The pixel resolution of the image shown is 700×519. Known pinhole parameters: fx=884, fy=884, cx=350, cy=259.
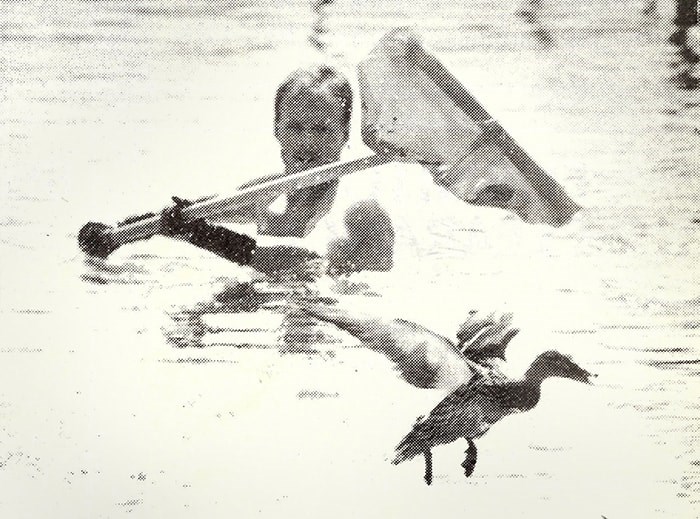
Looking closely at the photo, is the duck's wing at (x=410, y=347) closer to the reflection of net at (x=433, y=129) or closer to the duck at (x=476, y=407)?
the duck at (x=476, y=407)

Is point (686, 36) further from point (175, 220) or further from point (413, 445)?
point (175, 220)

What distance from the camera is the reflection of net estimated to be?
177 centimetres

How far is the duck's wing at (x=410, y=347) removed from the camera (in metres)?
1.78

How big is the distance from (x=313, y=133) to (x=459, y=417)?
645 mm

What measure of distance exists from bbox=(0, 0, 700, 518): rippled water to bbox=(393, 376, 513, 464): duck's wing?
3cm

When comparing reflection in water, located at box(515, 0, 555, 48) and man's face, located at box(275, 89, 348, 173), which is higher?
reflection in water, located at box(515, 0, 555, 48)

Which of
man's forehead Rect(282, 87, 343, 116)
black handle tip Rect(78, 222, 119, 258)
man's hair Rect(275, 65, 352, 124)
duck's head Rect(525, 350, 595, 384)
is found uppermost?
man's hair Rect(275, 65, 352, 124)

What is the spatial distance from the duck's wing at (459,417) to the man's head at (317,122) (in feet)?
1.77

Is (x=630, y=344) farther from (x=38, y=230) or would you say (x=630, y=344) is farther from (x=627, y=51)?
(x=38, y=230)

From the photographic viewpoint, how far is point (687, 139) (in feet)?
5.98

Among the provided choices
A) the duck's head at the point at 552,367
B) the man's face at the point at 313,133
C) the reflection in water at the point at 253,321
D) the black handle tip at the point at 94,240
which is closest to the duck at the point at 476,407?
the duck's head at the point at 552,367

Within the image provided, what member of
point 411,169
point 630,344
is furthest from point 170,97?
point 630,344

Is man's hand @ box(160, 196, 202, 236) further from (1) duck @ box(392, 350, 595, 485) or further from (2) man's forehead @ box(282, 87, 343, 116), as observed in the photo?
(1) duck @ box(392, 350, 595, 485)

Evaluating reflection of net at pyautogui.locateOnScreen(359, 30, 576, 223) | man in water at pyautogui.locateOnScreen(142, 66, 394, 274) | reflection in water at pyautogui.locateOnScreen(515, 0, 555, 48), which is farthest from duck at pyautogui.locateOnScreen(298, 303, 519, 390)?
reflection in water at pyautogui.locateOnScreen(515, 0, 555, 48)
